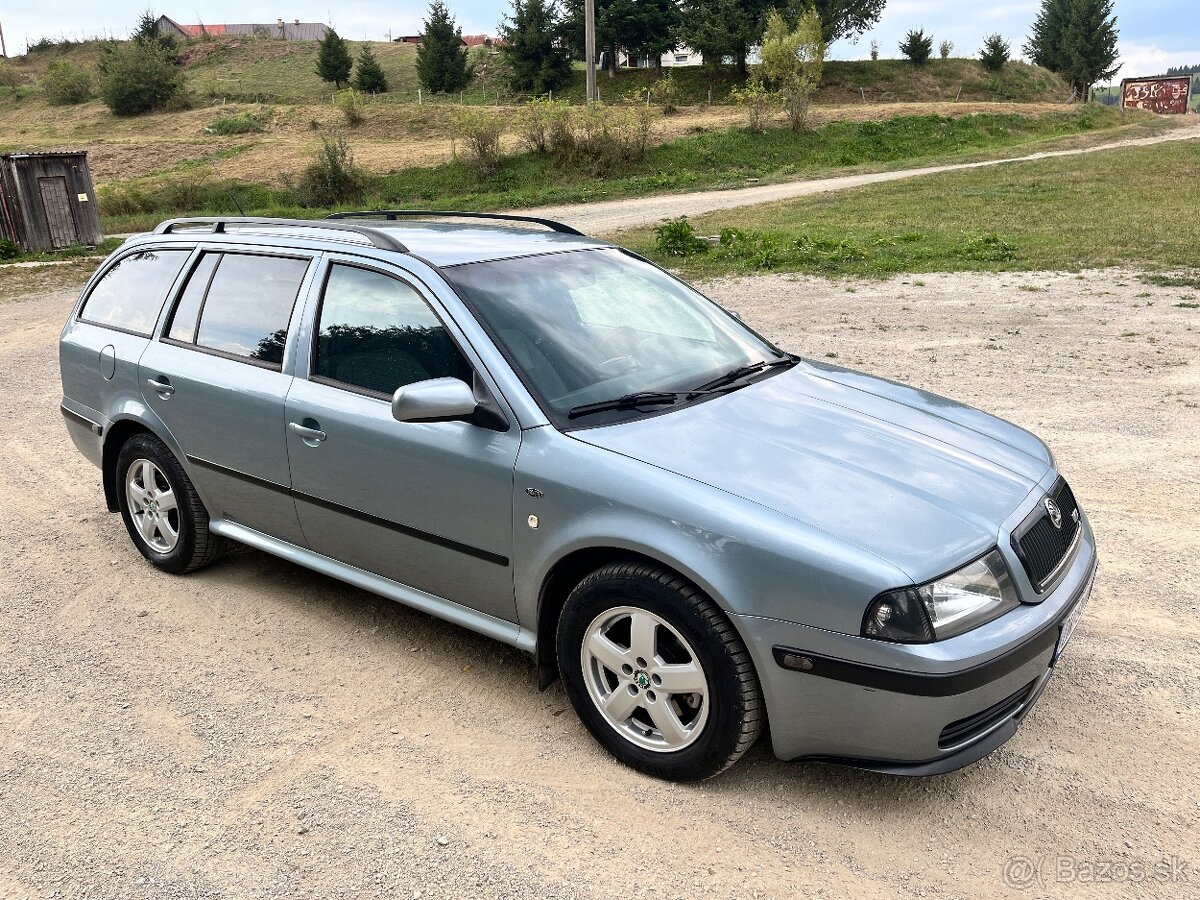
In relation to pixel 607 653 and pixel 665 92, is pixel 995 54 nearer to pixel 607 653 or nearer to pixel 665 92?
pixel 665 92

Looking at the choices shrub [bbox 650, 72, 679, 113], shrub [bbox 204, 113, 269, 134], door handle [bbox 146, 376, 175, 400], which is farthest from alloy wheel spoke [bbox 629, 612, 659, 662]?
shrub [bbox 204, 113, 269, 134]

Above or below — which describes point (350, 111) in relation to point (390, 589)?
above

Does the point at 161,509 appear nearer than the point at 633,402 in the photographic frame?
No

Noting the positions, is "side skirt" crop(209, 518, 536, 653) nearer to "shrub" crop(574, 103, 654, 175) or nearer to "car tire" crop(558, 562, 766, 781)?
"car tire" crop(558, 562, 766, 781)

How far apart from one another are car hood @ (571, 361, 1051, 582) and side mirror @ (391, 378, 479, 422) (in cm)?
43

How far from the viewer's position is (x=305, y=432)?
13.0 ft

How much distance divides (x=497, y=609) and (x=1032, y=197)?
18.2 m

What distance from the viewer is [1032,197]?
734 inches

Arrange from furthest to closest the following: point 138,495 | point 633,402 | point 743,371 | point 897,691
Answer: point 138,495 → point 743,371 → point 633,402 → point 897,691

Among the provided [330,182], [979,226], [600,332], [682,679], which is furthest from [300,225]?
[330,182]

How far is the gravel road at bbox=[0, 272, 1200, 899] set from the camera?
2.79 metres

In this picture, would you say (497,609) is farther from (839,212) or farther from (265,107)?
(265,107)

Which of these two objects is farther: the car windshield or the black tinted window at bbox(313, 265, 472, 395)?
the black tinted window at bbox(313, 265, 472, 395)

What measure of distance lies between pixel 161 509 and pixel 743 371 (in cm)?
300
